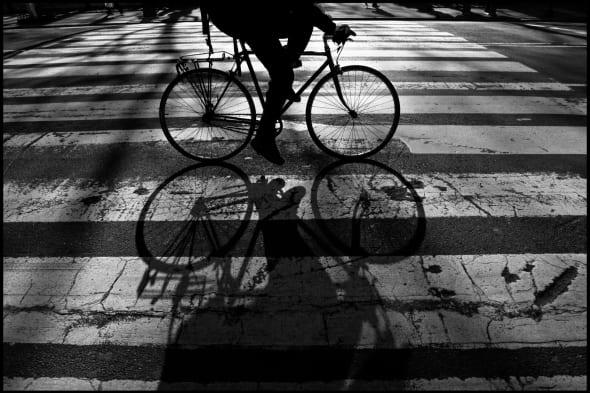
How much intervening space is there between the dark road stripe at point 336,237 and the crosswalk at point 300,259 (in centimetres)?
1

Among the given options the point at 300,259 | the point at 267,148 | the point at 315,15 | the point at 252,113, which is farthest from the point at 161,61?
the point at 300,259

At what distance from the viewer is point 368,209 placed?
127 inches

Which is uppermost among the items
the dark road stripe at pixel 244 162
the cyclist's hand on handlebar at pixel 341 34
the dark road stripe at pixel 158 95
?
the cyclist's hand on handlebar at pixel 341 34

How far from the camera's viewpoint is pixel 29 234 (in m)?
3.00

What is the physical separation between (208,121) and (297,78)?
10.5ft

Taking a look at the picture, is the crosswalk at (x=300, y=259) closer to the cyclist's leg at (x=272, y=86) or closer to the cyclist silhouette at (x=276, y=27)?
the cyclist's leg at (x=272, y=86)

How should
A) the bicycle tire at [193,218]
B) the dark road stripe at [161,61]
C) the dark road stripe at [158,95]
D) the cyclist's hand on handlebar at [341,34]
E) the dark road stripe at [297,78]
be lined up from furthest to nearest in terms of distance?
the dark road stripe at [161,61] < the dark road stripe at [297,78] < the dark road stripe at [158,95] < the cyclist's hand on handlebar at [341,34] < the bicycle tire at [193,218]

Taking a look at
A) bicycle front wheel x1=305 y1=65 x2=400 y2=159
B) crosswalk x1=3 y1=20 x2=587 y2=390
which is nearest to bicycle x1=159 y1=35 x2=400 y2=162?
bicycle front wheel x1=305 y1=65 x2=400 y2=159

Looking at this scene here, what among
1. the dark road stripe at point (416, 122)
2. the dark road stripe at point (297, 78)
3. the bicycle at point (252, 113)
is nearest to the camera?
the bicycle at point (252, 113)

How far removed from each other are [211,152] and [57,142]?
1895 millimetres

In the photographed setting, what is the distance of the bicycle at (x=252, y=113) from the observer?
12.2ft

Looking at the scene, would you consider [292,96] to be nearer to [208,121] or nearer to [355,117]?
[355,117]

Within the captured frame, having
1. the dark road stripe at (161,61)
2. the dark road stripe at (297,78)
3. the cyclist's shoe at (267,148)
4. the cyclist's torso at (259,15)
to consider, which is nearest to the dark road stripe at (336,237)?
the cyclist's shoe at (267,148)

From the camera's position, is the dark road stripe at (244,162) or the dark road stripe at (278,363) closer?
the dark road stripe at (278,363)
